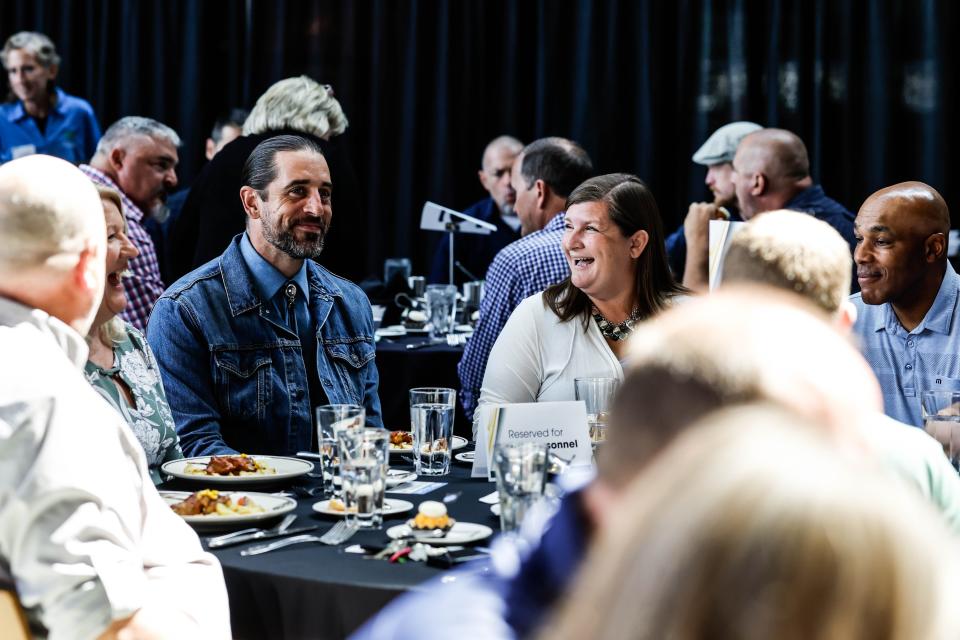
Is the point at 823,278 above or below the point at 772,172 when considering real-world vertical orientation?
below

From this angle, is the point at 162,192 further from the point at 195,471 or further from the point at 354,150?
the point at 195,471

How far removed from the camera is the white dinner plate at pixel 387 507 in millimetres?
2201

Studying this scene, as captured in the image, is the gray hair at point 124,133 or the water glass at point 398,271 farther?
the water glass at point 398,271

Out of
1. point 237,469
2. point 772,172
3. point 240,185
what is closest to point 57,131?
point 240,185

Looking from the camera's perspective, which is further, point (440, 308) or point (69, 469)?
point (440, 308)

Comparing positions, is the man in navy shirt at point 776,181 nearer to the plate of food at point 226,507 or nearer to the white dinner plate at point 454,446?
the white dinner plate at point 454,446

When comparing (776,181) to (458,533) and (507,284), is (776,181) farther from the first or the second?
(458,533)

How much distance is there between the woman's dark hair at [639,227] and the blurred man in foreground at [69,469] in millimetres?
1821

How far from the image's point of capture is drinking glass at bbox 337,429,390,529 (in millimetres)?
2084

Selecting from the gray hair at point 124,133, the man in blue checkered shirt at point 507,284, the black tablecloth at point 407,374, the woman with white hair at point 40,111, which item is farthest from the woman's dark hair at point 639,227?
the woman with white hair at point 40,111

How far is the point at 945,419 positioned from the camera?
2307mm

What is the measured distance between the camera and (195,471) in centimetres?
247

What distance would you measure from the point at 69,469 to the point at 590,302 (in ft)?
6.81

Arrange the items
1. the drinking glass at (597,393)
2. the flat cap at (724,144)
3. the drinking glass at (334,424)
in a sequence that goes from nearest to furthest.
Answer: the drinking glass at (334,424), the drinking glass at (597,393), the flat cap at (724,144)
